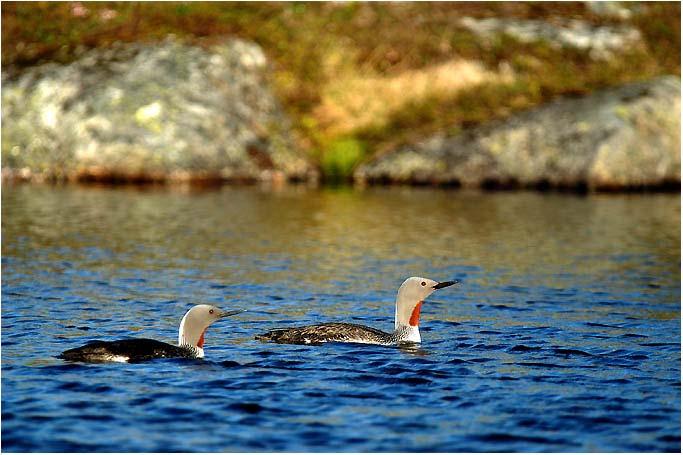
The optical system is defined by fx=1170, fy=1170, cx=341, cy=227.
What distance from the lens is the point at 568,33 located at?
39281mm

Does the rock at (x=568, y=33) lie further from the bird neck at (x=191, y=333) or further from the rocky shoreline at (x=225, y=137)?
the bird neck at (x=191, y=333)

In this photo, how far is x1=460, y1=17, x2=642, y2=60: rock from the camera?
127 feet

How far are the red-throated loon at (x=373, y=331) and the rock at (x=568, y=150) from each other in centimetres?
1983

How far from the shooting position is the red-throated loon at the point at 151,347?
10.8m

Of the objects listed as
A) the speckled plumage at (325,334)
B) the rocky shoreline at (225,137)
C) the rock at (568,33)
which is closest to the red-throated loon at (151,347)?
the speckled plumage at (325,334)

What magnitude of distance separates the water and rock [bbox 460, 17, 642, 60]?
12.9 metres

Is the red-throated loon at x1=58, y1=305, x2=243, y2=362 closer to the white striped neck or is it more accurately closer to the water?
the white striped neck

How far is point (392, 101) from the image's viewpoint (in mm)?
35469

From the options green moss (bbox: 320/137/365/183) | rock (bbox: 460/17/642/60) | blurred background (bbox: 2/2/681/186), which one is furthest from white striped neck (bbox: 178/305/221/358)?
rock (bbox: 460/17/642/60)

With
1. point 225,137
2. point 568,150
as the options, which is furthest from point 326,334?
point 568,150

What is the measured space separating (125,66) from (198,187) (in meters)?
4.30

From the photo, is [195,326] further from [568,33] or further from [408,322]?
[568,33]

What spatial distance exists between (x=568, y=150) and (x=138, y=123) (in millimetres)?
11715

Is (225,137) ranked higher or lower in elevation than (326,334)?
higher
